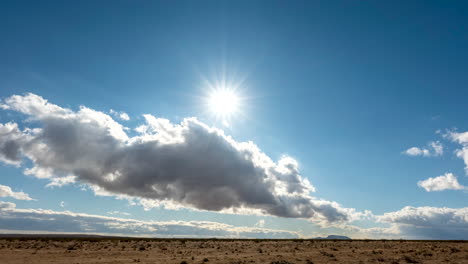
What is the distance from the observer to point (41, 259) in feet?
132

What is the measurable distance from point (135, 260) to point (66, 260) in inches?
349

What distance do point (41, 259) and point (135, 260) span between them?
12661 mm

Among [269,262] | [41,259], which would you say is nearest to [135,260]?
[41,259]

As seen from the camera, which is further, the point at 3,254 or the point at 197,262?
the point at 3,254

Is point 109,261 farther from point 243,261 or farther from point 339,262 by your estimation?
point 339,262

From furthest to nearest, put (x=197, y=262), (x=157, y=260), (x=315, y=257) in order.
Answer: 1. (x=315, y=257)
2. (x=157, y=260)
3. (x=197, y=262)

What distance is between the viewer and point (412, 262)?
1566 inches

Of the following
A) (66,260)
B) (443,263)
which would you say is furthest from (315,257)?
(66,260)

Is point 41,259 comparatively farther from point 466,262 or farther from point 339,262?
point 466,262

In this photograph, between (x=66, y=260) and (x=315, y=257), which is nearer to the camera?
(x=66, y=260)

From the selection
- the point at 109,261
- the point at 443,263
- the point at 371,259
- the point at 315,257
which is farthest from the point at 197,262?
the point at 443,263

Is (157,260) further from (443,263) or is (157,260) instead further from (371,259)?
(443,263)

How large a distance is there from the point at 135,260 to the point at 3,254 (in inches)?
806

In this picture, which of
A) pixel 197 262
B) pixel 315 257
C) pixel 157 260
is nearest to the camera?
pixel 197 262
